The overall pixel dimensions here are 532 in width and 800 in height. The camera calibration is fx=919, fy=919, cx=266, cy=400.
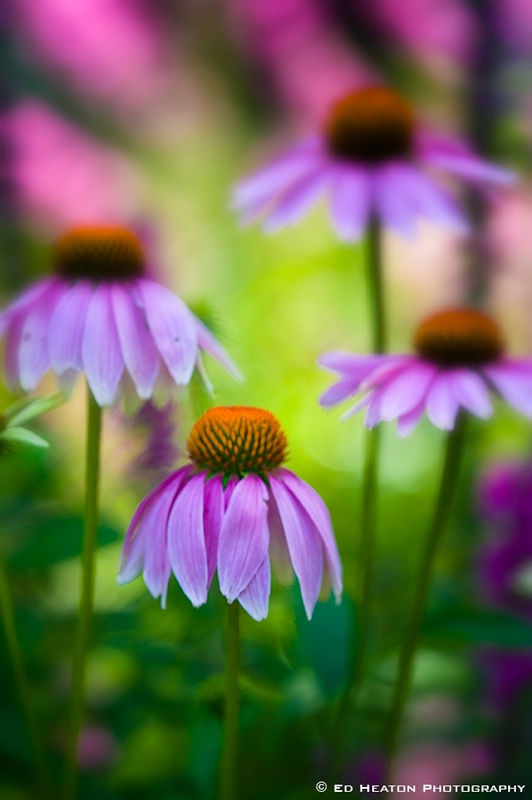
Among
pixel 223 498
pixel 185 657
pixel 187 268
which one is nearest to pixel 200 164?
pixel 187 268

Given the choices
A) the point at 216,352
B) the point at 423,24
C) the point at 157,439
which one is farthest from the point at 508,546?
the point at 423,24

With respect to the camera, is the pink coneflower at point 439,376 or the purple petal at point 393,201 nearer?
the pink coneflower at point 439,376

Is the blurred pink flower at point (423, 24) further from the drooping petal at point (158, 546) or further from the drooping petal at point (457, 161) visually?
the drooping petal at point (158, 546)

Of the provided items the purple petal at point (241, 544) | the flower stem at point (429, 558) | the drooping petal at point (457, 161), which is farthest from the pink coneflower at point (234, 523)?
the drooping petal at point (457, 161)

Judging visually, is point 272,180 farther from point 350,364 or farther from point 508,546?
point 508,546

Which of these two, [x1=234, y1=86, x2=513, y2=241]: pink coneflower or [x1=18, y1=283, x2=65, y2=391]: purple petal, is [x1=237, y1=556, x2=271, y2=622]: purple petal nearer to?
[x1=18, y1=283, x2=65, y2=391]: purple petal
